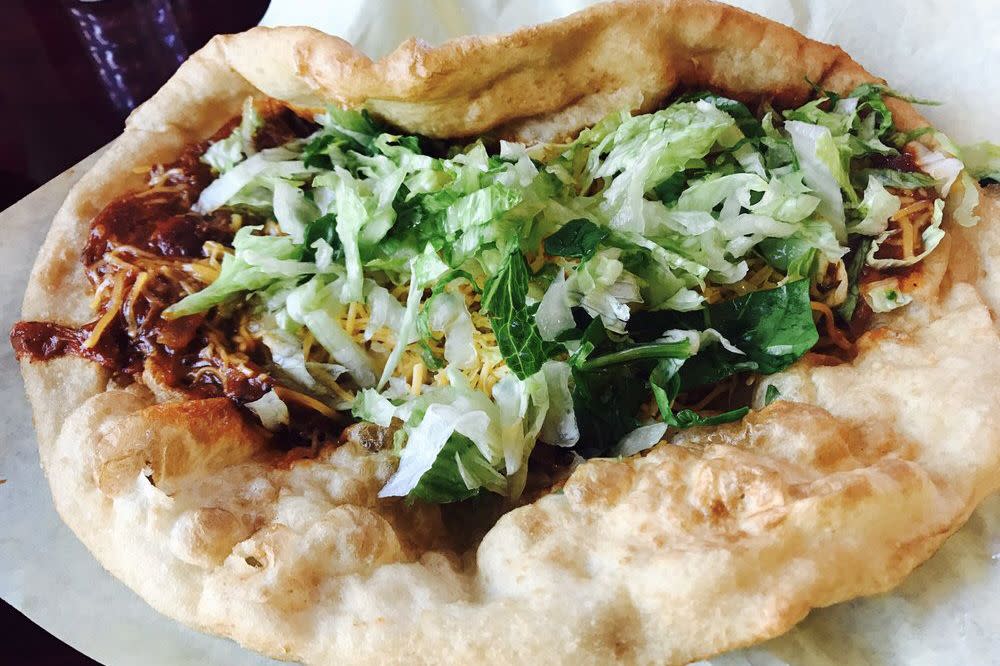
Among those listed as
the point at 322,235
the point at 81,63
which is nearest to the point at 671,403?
the point at 322,235

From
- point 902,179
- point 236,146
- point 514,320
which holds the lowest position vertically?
point 514,320

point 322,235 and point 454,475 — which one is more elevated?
point 322,235

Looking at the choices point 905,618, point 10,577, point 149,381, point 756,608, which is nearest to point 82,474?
point 149,381

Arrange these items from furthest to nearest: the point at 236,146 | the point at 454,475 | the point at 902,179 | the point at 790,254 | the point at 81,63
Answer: the point at 81,63 < the point at 236,146 < the point at 902,179 < the point at 790,254 < the point at 454,475

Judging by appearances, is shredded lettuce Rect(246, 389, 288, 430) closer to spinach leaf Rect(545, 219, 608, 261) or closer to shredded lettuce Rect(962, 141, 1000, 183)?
spinach leaf Rect(545, 219, 608, 261)

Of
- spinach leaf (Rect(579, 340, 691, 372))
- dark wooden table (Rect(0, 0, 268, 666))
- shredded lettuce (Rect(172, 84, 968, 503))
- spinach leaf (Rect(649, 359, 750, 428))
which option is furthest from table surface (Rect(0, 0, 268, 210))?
spinach leaf (Rect(649, 359, 750, 428))

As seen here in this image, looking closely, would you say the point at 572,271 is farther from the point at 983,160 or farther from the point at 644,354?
the point at 983,160

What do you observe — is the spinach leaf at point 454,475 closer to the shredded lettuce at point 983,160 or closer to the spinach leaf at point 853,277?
the spinach leaf at point 853,277
